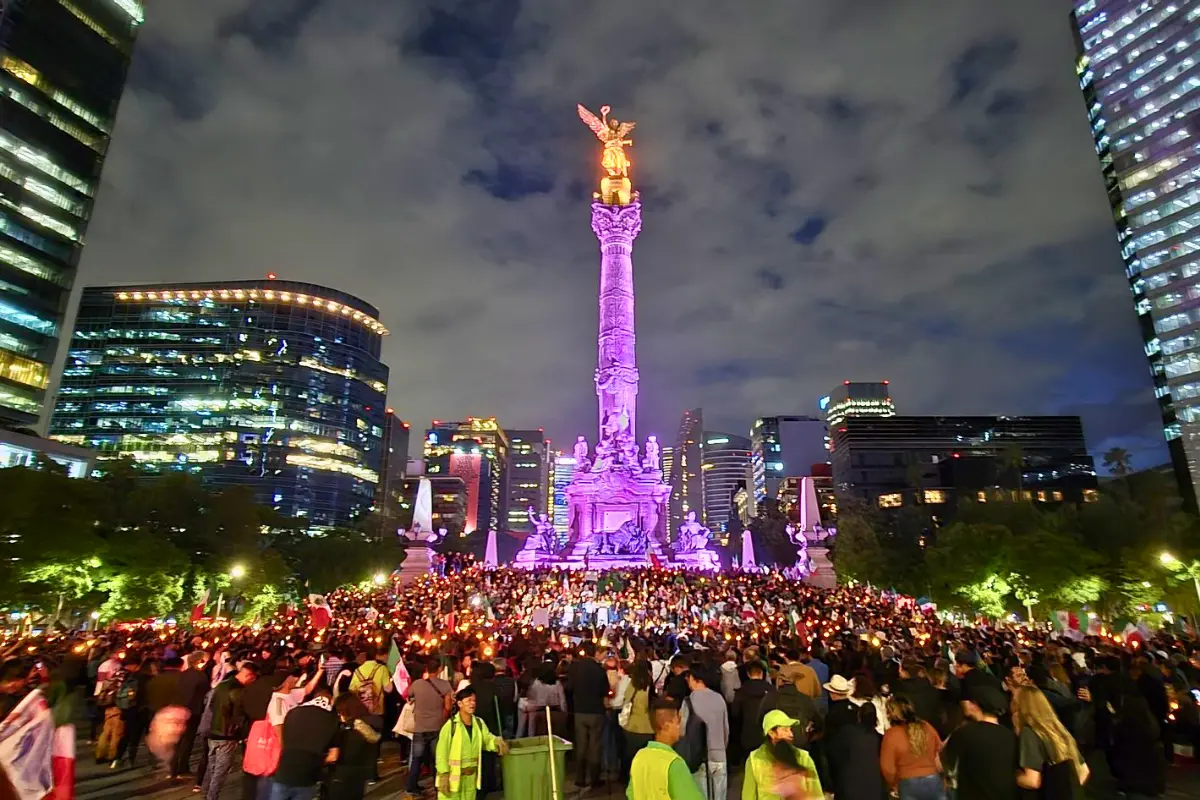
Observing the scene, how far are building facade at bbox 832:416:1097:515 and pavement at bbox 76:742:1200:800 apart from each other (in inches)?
3364

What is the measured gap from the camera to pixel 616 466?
59.5 m

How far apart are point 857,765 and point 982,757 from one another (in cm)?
101

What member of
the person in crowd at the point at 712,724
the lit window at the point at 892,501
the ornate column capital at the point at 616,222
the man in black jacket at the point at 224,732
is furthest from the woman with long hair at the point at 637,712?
the lit window at the point at 892,501

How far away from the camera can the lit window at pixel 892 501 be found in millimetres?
104312

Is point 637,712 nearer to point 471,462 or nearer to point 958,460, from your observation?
point 958,460

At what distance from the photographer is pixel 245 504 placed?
41719 millimetres

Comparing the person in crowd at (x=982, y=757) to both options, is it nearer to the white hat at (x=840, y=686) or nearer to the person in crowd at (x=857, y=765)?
the person in crowd at (x=857, y=765)

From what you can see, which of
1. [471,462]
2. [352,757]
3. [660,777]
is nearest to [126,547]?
[352,757]

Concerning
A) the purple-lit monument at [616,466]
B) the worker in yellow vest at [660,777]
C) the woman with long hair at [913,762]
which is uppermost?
the purple-lit monument at [616,466]

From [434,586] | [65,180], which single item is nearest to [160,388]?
[65,180]

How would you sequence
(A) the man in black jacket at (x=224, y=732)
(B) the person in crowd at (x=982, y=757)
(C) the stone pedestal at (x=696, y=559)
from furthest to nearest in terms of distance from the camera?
(C) the stone pedestal at (x=696, y=559), (A) the man in black jacket at (x=224, y=732), (B) the person in crowd at (x=982, y=757)

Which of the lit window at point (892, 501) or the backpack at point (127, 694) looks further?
the lit window at point (892, 501)

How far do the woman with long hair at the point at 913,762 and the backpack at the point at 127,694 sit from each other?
11.2m

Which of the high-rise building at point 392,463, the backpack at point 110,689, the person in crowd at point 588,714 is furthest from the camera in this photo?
the high-rise building at point 392,463
